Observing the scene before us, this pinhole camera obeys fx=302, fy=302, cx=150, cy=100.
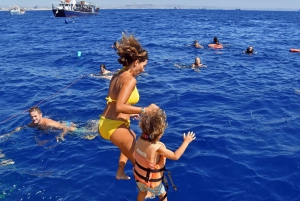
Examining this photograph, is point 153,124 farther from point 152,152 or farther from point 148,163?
point 148,163

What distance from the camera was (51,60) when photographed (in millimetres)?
19859

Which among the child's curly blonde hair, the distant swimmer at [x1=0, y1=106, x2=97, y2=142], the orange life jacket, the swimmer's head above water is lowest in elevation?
the distant swimmer at [x1=0, y1=106, x2=97, y2=142]

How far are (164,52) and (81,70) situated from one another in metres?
7.38

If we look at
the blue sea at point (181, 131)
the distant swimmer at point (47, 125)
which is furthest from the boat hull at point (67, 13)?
the distant swimmer at point (47, 125)

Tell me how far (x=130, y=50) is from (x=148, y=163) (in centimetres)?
160

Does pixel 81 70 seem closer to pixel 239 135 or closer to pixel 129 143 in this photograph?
pixel 239 135

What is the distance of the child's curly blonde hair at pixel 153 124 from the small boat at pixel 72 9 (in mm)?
76084

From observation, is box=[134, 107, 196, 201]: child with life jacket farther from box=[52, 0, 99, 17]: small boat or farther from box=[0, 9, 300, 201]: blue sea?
box=[52, 0, 99, 17]: small boat

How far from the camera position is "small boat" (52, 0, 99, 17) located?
7512cm

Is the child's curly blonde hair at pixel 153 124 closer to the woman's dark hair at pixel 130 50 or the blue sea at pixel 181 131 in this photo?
the woman's dark hair at pixel 130 50

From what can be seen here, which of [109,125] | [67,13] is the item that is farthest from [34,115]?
[67,13]

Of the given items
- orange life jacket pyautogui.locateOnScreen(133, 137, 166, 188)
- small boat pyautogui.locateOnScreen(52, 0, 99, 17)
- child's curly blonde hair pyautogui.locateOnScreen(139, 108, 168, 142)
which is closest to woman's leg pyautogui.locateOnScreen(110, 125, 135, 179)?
orange life jacket pyautogui.locateOnScreen(133, 137, 166, 188)

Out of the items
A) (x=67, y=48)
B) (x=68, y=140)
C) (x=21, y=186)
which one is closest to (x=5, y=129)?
(x=68, y=140)

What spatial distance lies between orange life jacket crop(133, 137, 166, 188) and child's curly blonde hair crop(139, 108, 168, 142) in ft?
0.53
